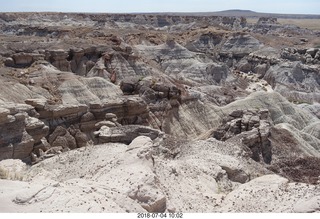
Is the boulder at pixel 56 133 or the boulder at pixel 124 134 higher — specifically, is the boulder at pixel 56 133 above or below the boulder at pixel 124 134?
below

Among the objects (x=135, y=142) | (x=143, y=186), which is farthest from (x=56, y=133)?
(x=143, y=186)

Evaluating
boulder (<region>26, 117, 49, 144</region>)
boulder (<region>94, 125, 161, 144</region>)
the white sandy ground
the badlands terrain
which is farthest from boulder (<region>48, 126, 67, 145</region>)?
the white sandy ground

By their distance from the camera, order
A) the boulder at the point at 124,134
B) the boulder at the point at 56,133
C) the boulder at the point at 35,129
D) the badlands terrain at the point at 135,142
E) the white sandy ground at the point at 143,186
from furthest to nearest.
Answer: the boulder at the point at 56,133
the boulder at the point at 35,129
the boulder at the point at 124,134
the badlands terrain at the point at 135,142
the white sandy ground at the point at 143,186

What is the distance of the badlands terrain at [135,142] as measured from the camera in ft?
38.5

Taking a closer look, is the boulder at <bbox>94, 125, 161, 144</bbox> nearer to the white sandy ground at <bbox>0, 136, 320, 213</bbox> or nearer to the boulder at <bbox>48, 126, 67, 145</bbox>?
the white sandy ground at <bbox>0, 136, 320, 213</bbox>

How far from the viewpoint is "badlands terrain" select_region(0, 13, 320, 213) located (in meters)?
11.8

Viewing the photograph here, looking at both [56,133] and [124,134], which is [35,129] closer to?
[56,133]

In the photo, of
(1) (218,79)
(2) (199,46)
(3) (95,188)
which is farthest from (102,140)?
(2) (199,46)

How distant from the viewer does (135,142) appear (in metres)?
16.4

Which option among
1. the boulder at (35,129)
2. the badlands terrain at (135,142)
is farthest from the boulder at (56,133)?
the boulder at (35,129)

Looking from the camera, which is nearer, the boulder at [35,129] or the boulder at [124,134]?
the boulder at [124,134]

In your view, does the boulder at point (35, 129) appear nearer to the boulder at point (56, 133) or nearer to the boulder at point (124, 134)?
the boulder at point (56, 133)

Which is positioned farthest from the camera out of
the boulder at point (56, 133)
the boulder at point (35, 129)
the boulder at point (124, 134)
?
the boulder at point (56, 133)

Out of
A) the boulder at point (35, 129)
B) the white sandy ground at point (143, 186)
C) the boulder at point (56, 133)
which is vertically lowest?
the boulder at point (56, 133)
